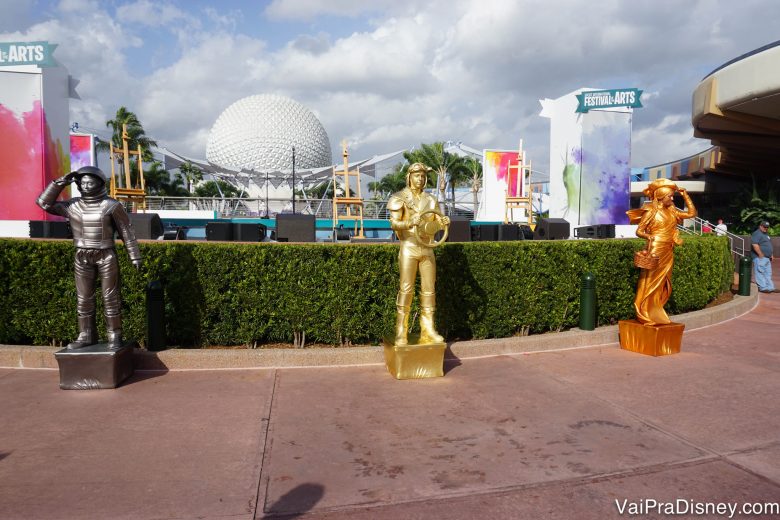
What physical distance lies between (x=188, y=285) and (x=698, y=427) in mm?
5319

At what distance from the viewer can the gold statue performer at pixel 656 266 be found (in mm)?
6074

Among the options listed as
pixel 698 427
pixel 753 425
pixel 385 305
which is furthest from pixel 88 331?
pixel 753 425

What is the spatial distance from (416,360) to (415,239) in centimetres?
128

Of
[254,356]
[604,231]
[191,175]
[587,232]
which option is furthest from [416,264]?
[191,175]

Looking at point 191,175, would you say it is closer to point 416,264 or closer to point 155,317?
point 155,317

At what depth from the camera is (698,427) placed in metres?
3.87

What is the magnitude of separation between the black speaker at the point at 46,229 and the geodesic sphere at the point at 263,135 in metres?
47.2

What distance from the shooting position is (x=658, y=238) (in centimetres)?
608

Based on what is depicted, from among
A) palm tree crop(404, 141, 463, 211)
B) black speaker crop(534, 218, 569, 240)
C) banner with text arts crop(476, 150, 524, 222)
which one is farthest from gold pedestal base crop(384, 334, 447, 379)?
palm tree crop(404, 141, 463, 211)

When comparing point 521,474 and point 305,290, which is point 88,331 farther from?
point 521,474

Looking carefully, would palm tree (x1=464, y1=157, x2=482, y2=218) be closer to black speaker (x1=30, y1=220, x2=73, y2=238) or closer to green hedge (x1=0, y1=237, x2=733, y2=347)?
black speaker (x1=30, y1=220, x2=73, y2=238)

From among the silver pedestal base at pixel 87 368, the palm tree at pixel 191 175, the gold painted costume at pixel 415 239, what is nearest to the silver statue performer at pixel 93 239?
the silver pedestal base at pixel 87 368

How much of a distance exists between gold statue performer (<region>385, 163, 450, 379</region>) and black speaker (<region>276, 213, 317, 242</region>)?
740cm

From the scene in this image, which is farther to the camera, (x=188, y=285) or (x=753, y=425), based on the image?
(x=188, y=285)
